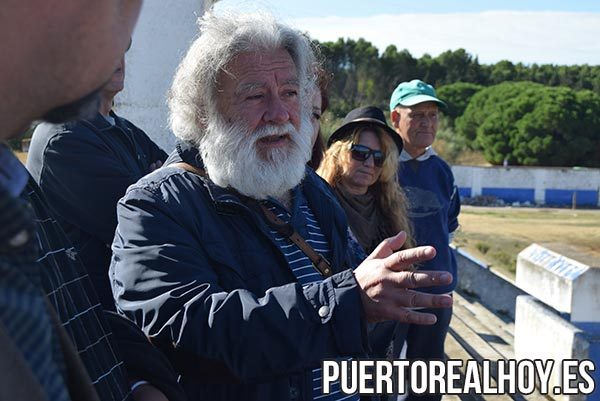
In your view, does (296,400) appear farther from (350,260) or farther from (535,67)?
(535,67)

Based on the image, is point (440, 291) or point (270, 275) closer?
point (270, 275)

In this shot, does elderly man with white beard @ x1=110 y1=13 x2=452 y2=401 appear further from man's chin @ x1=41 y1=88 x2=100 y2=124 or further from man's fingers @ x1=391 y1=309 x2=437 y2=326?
Result: man's chin @ x1=41 y1=88 x2=100 y2=124

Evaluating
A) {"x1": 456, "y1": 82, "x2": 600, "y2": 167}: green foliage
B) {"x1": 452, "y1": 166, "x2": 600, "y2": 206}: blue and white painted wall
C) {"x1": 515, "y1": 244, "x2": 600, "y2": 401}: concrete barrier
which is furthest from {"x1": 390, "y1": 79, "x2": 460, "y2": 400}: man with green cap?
{"x1": 456, "y1": 82, "x2": 600, "y2": 167}: green foliage

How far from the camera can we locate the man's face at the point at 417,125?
4324 mm

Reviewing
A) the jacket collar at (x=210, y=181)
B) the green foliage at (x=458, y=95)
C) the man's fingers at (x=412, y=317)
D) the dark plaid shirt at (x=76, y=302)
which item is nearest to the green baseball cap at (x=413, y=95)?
the jacket collar at (x=210, y=181)

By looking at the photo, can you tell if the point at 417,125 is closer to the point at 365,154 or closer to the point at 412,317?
the point at 365,154

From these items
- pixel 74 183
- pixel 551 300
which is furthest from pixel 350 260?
pixel 551 300

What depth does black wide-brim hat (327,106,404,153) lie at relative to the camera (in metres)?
3.64

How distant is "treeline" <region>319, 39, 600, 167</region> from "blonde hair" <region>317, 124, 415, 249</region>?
32.4 m

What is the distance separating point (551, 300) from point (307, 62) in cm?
355

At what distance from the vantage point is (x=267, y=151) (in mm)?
2088

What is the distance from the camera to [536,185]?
3703cm

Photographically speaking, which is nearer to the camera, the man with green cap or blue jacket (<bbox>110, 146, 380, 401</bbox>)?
blue jacket (<bbox>110, 146, 380, 401</bbox>)

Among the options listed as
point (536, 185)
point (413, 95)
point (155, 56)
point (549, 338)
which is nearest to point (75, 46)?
point (155, 56)
